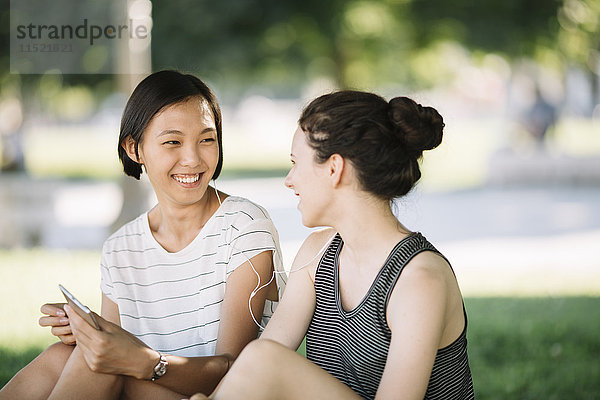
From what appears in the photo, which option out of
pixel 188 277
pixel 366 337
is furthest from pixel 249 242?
pixel 366 337

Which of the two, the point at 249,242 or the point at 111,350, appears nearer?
the point at 111,350

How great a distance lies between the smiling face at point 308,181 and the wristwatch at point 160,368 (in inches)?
24.5

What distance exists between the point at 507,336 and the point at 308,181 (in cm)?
331

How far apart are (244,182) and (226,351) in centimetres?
1303

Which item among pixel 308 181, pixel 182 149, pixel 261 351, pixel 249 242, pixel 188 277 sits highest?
pixel 182 149

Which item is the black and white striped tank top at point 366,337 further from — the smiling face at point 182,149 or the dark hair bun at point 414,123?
the smiling face at point 182,149

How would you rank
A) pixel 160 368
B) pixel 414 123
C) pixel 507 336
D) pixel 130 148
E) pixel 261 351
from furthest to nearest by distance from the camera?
pixel 507 336
pixel 130 148
pixel 160 368
pixel 414 123
pixel 261 351

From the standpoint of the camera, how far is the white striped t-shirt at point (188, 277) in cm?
292

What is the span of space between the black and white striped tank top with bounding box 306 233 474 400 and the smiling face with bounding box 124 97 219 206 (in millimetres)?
588

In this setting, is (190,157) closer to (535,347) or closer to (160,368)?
(160,368)

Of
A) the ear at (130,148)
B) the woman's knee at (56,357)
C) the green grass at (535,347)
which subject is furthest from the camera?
the green grass at (535,347)

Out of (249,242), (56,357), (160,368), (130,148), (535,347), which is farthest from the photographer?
(535,347)

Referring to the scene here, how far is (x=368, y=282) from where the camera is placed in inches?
96.8

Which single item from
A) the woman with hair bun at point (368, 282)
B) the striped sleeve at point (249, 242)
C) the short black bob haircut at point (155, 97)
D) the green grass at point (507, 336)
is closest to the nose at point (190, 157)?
the short black bob haircut at point (155, 97)
